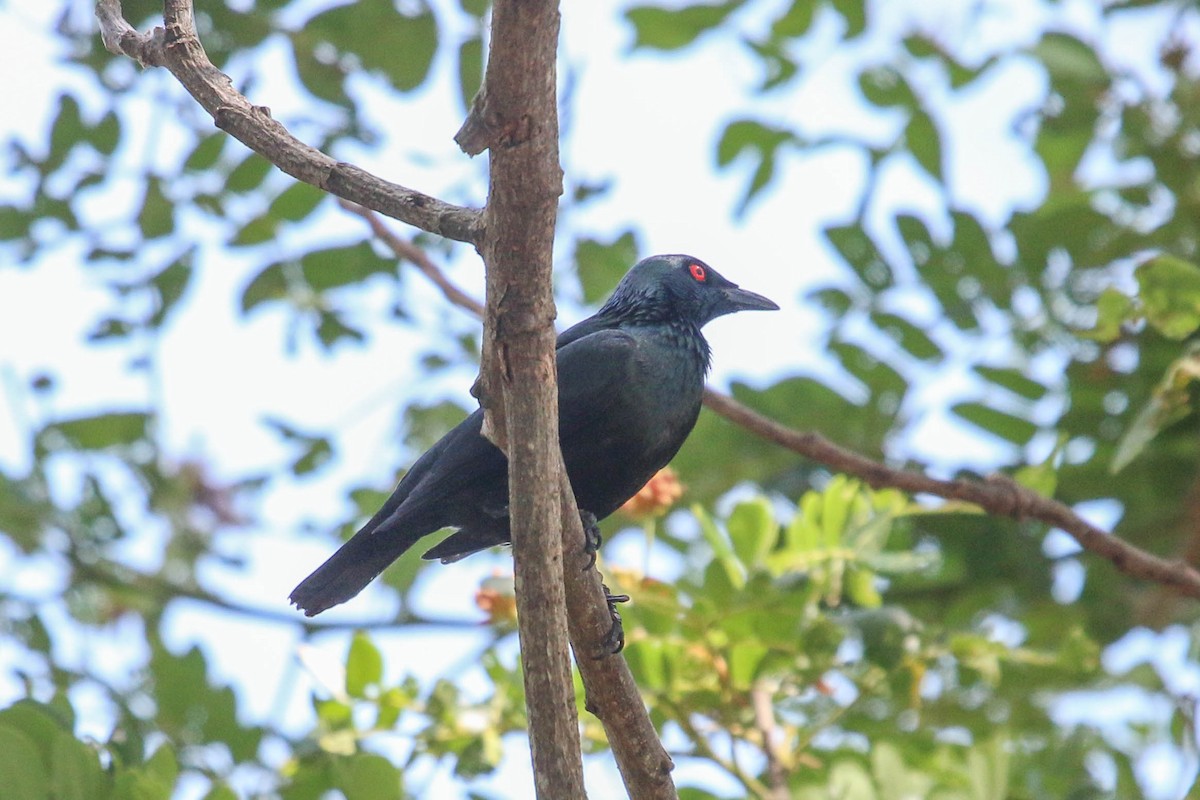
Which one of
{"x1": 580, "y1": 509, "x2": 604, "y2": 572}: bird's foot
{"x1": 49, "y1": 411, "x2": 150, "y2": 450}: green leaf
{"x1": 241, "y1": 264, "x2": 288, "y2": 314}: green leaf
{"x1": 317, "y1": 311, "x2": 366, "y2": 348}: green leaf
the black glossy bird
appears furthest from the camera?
{"x1": 49, "y1": 411, "x2": 150, "y2": 450}: green leaf

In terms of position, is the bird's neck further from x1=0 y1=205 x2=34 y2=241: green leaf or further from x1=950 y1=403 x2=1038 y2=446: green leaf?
x1=0 y1=205 x2=34 y2=241: green leaf

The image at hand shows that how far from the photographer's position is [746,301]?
449cm

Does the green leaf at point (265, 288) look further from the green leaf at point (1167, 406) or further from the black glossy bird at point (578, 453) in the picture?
the green leaf at point (1167, 406)

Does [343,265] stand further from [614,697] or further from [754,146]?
[614,697]

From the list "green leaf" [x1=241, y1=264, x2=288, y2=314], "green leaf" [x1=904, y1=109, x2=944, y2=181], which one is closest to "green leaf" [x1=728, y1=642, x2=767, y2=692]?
"green leaf" [x1=904, y1=109, x2=944, y2=181]

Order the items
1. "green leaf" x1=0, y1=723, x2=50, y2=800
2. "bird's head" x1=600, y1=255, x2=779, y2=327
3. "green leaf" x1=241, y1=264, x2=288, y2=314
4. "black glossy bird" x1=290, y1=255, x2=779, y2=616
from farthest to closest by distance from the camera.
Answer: "green leaf" x1=241, y1=264, x2=288, y2=314 < "bird's head" x1=600, y1=255, x2=779, y2=327 < "black glossy bird" x1=290, y1=255, x2=779, y2=616 < "green leaf" x1=0, y1=723, x2=50, y2=800

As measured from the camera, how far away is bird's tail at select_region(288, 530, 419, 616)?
11.9 feet

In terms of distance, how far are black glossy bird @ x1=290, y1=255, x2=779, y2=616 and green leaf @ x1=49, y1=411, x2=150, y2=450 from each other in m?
1.79

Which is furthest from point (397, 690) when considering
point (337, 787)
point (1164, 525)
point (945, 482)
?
point (1164, 525)

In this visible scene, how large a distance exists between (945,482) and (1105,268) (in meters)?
1.45

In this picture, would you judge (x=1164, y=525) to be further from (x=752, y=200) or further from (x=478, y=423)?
(x=478, y=423)

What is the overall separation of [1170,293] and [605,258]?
1.84 m

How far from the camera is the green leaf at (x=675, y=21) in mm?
4895

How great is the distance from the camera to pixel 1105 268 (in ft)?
15.1
